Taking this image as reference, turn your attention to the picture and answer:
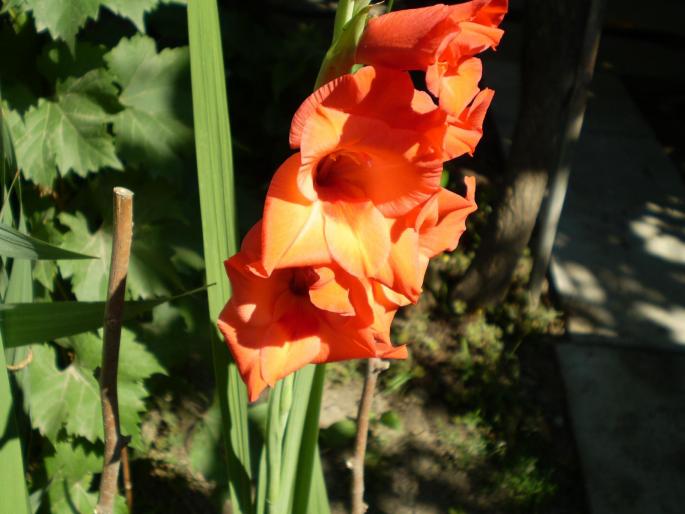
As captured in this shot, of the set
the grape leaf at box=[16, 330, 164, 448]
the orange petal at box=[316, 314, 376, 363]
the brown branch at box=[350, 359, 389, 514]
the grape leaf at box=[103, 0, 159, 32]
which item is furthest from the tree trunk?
the orange petal at box=[316, 314, 376, 363]

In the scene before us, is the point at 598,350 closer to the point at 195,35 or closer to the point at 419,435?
the point at 419,435

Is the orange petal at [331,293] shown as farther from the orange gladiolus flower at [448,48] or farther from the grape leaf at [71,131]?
the grape leaf at [71,131]

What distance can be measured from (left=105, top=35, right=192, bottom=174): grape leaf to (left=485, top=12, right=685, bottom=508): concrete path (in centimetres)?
164

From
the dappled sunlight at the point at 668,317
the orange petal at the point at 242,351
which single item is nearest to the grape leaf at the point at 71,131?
the orange petal at the point at 242,351

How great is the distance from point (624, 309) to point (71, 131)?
227 cm

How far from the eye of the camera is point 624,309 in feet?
10.1

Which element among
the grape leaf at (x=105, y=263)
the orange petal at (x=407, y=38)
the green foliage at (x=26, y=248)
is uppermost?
the orange petal at (x=407, y=38)

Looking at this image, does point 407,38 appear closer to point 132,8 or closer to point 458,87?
point 458,87

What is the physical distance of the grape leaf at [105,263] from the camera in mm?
1615

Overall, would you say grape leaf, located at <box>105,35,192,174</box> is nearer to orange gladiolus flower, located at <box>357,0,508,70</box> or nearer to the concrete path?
orange gladiolus flower, located at <box>357,0,508,70</box>

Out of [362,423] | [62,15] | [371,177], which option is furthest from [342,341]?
[62,15]

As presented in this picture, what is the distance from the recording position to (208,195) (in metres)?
0.85

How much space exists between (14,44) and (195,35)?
2.90 ft

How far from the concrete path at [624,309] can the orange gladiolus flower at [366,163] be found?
200 cm
